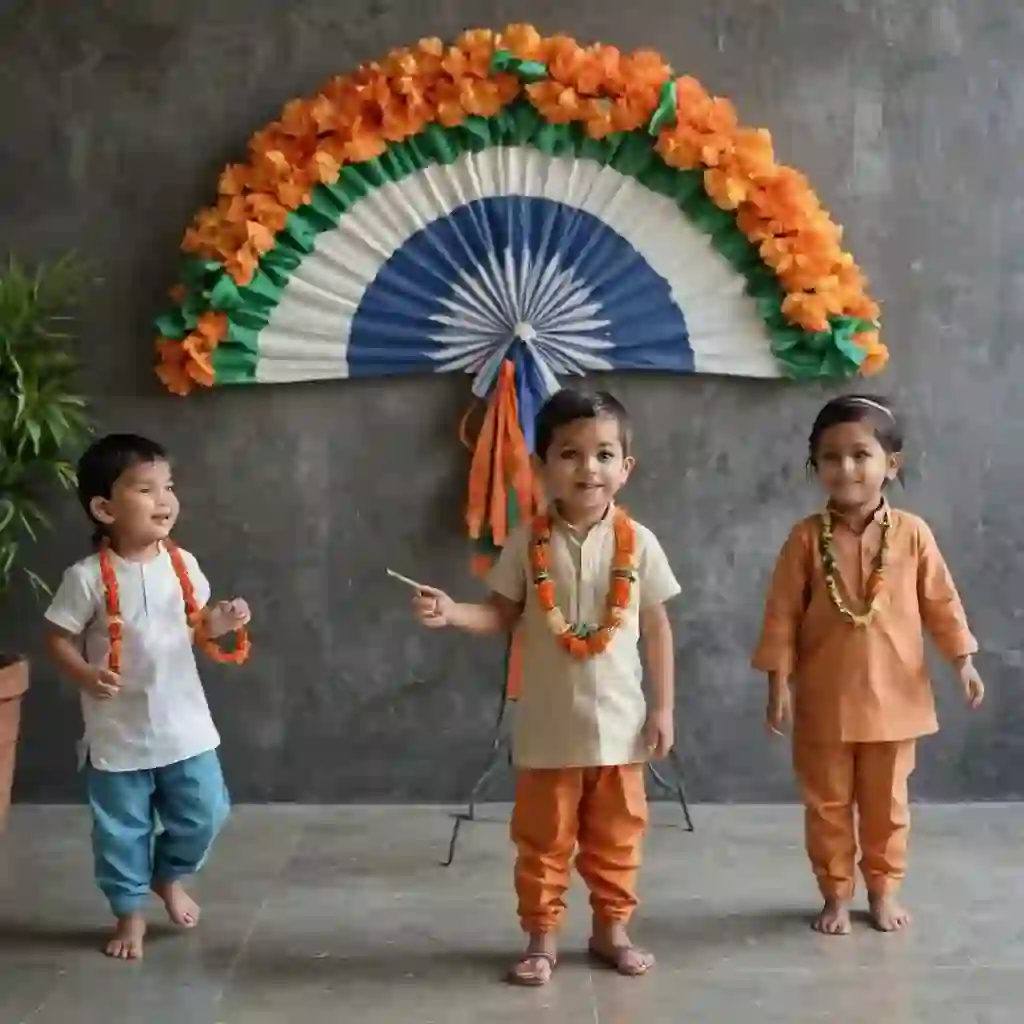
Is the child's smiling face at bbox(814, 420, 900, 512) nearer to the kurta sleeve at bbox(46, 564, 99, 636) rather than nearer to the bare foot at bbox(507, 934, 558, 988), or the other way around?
the bare foot at bbox(507, 934, 558, 988)

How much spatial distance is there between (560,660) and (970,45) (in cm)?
204

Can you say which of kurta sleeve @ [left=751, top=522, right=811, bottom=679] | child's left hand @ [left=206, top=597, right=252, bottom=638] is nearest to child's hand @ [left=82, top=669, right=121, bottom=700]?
child's left hand @ [left=206, top=597, right=252, bottom=638]

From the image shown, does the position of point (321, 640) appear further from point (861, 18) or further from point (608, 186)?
point (861, 18)

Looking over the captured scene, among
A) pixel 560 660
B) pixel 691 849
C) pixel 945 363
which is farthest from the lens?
pixel 945 363

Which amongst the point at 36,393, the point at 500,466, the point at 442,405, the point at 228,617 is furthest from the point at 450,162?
the point at 228,617

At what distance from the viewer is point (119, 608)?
100 inches

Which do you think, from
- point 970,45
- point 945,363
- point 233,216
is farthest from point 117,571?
point 970,45

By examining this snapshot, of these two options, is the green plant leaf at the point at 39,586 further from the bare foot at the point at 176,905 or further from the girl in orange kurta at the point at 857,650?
the girl in orange kurta at the point at 857,650

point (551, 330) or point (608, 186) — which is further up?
point (608, 186)

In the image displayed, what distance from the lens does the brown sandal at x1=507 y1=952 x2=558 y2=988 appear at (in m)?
2.42

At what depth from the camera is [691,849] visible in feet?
10.4

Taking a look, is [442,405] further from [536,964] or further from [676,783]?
[536,964]

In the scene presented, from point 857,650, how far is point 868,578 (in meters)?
0.14

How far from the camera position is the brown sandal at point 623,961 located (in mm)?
2451
